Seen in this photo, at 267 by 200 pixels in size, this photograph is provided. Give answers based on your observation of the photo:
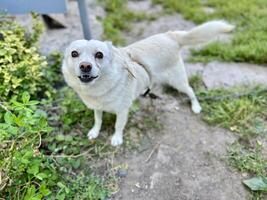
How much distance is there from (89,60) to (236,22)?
8.04 ft

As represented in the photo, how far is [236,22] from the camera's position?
12.7 ft

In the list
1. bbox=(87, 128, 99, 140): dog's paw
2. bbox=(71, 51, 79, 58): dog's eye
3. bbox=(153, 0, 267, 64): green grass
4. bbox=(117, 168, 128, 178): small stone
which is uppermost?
bbox=(71, 51, 79, 58): dog's eye

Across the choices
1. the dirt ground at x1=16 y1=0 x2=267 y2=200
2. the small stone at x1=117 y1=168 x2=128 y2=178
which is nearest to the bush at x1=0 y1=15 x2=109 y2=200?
the small stone at x1=117 y1=168 x2=128 y2=178

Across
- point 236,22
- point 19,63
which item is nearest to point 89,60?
point 19,63

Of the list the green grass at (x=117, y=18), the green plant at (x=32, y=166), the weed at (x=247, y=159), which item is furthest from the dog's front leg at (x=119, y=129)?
the green grass at (x=117, y=18)

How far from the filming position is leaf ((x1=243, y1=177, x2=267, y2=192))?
2.14 m

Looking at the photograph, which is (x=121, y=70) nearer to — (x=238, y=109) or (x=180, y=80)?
(x=180, y=80)

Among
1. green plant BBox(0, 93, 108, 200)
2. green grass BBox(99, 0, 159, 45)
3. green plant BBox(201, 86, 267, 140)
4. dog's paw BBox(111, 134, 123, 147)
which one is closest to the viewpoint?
green plant BBox(0, 93, 108, 200)

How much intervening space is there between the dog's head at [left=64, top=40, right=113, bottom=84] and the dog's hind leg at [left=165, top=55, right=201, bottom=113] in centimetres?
71

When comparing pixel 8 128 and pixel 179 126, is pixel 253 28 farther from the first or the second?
pixel 8 128

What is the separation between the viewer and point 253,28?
3.67m

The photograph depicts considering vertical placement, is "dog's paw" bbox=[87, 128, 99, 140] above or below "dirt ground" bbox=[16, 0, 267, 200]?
above

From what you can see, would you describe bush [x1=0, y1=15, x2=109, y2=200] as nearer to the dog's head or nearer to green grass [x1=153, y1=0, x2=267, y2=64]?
the dog's head

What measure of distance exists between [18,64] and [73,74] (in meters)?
0.72
